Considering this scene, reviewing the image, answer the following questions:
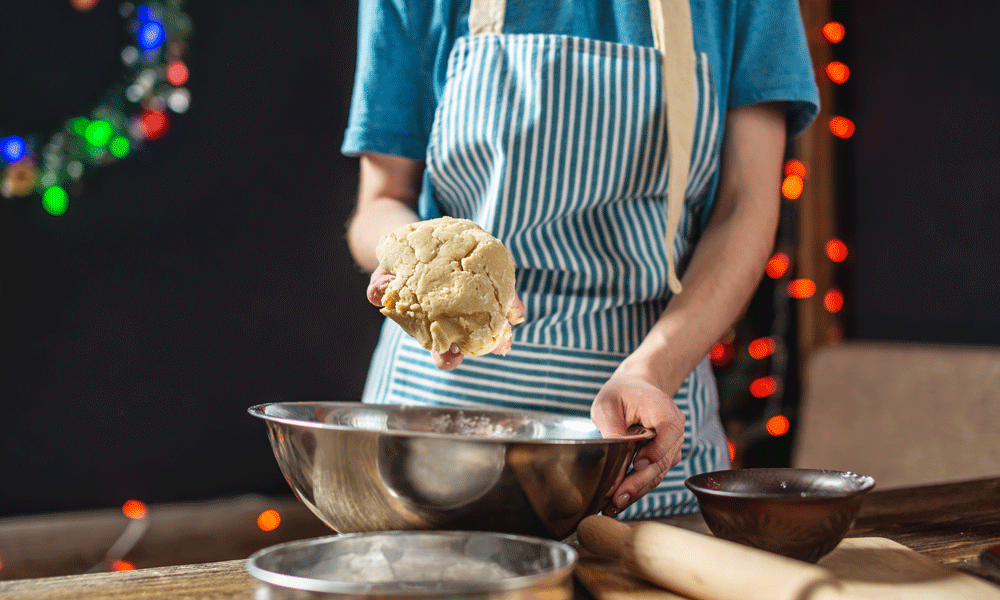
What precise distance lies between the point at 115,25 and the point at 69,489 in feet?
4.81

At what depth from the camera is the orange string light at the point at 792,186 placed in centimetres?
246

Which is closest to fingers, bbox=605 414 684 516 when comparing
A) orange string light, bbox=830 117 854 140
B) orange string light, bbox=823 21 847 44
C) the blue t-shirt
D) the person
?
the person

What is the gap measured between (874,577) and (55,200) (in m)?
2.49

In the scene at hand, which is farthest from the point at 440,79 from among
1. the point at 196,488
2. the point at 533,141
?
the point at 196,488

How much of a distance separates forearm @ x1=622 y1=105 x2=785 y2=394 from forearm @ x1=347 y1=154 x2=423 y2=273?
370 mm

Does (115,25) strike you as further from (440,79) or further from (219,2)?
(440,79)

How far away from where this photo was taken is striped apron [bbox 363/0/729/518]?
3.15 feet

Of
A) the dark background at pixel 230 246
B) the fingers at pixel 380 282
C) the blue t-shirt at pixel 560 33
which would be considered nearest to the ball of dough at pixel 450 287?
the fingers at pixel 380 282

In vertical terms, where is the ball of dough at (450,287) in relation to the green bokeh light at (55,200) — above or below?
below

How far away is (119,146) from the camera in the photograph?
7.87ft

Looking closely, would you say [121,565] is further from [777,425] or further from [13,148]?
[777,425]

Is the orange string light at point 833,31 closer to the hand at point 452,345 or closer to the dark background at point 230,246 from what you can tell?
the dark background at point 230,246

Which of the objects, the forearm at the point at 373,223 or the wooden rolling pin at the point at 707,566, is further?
the forearm at the point at 373,223

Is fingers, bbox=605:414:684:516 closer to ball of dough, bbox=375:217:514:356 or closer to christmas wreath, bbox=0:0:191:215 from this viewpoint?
ball of dough, bbox=375:217:514:356
